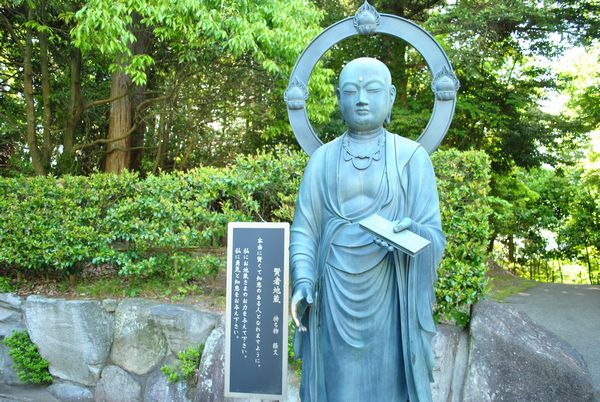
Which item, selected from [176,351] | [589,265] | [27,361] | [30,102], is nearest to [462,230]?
[176,351]

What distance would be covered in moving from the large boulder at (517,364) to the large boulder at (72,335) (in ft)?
13.0

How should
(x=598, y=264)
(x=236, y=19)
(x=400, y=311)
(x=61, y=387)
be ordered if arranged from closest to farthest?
(x=400, y=311), (x=61, y=387), (x=236, y=19), (x=598, y=264)

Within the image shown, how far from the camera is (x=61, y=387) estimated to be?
5727 millimetres

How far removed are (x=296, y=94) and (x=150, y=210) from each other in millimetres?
2988

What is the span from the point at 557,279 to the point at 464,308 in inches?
506

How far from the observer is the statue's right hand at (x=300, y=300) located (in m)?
2.65

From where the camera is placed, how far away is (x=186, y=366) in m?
5.06

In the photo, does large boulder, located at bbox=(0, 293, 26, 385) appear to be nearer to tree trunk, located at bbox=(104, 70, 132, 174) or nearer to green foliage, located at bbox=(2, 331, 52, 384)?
green foliage, located at bbox=(2, 331, 52, 384)

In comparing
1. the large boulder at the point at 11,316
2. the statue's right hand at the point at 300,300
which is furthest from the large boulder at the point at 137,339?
the statue's right hand at the point at 300,300

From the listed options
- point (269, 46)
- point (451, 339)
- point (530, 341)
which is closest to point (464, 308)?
point (451, 339)

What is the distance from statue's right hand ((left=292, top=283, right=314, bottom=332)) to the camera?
2.65m

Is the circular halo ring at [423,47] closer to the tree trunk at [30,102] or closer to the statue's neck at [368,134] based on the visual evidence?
the statue's neck at [368,134]

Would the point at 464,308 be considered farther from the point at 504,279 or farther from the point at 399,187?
the point at 504,279

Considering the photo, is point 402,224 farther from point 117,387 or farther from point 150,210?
point 117,387
